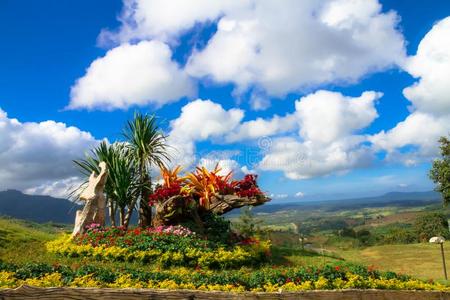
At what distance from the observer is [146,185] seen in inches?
772

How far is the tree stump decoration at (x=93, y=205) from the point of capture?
16766mm

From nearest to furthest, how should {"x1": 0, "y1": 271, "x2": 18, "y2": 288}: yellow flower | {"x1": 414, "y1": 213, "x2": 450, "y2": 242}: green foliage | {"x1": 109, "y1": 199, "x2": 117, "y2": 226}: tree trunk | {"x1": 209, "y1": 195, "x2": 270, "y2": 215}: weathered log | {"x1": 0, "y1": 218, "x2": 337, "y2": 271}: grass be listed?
{"x1": 0, "y1": 271, "x2": 18, "y2": 288}: yellow flower < {"x1": 0, "y1": 218, "x2": 337, "y2": 271}: grass < {"x1": 209, "y1": 195, "x2": 270, "y2": 215}: weathered log < {"x1": 109, "y1": 199, "x2": 117, "y2": 226}: tree trunk < {"x1": 414, "y1": 213, "x2": 450, "y2": 242}: green foliage

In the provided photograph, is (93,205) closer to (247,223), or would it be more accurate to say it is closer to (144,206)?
(144,206)

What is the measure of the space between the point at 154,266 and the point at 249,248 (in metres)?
3.98

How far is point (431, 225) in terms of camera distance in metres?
49.4

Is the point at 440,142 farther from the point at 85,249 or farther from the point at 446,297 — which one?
the point at 85,249

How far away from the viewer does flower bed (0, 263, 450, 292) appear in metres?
7.48

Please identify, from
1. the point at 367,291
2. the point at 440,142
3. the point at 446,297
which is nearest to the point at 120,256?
the point at 367,291

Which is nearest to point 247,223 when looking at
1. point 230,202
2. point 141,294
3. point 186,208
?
point 230,202

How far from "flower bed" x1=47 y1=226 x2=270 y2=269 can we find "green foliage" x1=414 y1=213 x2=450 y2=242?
3964cm

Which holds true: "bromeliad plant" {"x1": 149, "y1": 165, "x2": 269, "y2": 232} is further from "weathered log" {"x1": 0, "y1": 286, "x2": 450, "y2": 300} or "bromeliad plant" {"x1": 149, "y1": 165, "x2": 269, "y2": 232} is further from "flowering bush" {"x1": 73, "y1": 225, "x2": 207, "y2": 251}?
"weathered log" {"x1": 0, "y1": 286, "x2": 450, "y2": 300}

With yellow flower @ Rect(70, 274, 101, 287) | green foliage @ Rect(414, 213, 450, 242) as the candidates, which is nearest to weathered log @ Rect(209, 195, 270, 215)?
yellow flower @ Rect(70, 274, 101, 287)

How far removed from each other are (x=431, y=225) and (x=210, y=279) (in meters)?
49.5

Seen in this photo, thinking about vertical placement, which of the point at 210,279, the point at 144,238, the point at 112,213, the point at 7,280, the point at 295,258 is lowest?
the point at 295,258
